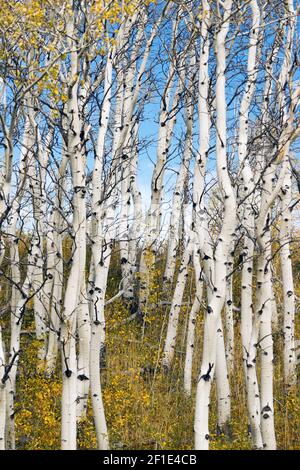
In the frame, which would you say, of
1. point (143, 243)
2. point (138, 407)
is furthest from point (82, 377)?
point (143, 243)

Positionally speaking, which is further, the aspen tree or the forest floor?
the forest floor

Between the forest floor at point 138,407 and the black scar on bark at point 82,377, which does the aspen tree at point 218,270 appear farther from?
the black scar on bark at point 82,377

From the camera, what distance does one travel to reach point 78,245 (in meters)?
6.63

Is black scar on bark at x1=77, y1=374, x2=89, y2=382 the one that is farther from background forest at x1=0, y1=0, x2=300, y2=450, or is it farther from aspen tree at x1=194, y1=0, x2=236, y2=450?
aspen tree at x1=194, y1=0, x2=236, y2=450

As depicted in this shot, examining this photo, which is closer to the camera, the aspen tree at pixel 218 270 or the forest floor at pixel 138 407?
the aspen tree at pixel 218 270

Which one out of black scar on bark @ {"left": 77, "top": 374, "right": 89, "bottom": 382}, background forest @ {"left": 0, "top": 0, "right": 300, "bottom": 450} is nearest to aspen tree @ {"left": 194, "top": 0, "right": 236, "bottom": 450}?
background forest @ {"left": 0, "top": 0, "right": 300, "bottom": 450}

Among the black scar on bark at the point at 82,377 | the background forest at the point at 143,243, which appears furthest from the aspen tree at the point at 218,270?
the black scar on bark at the point at 82,377

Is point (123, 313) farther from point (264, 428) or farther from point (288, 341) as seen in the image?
point (264, 428)

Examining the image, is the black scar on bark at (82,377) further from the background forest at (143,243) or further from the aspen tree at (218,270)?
the aspen tree at (218,270)

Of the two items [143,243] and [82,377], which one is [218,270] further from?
[143,243]

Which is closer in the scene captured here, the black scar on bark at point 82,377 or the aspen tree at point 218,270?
the aspen tree at point 218,270

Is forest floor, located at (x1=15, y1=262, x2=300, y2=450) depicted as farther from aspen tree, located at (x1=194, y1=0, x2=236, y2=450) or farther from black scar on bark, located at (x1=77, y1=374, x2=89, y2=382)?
aspen tree, located at (x1=194, y1=0, x2=236, y2=450)

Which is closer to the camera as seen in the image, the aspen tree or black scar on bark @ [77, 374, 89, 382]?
the aspen tree
